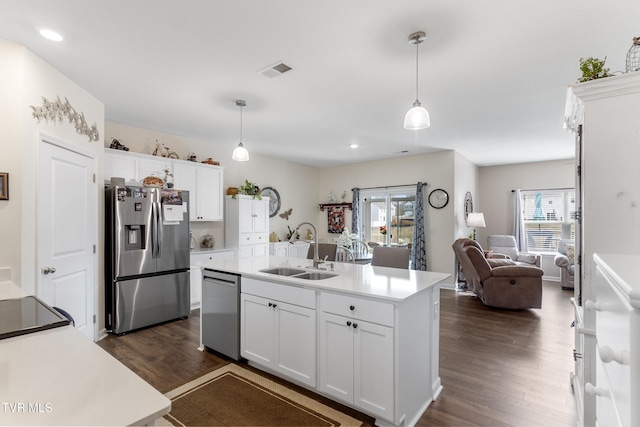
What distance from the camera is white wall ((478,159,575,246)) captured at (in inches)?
276

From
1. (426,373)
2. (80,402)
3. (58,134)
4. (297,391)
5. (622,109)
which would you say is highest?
(58,134)

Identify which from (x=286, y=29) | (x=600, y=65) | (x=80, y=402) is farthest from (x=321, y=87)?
(x=80, y=402)

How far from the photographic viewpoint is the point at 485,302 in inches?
187

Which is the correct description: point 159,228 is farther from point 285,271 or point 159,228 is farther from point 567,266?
point 567,266

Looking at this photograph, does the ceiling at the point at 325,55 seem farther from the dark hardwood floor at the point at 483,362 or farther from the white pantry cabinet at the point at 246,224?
the dark hardwood floor at the point at 483,362

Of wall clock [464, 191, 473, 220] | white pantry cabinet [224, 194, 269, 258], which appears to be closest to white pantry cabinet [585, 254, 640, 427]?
white pantry cabinet [224, 194, 269, 258]

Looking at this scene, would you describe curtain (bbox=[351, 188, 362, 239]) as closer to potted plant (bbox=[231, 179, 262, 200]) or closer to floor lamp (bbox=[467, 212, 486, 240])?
floor lamp (bbox=[467, 212, 486, 240])

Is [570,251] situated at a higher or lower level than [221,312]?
higher

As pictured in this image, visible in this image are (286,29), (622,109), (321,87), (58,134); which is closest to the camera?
(622,109)

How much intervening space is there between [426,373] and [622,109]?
205 centimetres

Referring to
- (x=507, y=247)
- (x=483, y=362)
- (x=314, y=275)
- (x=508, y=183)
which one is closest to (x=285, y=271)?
(x=314, y=275)

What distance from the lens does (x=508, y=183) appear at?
24.8 feet

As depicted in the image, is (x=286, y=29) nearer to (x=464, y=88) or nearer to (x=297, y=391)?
(x=464, y=88)

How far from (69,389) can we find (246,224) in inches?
182
